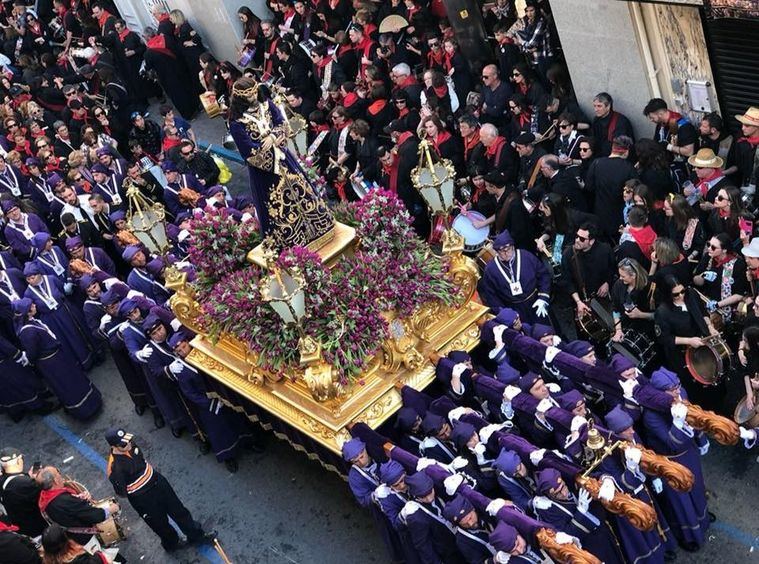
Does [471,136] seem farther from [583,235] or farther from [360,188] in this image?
[583,235]

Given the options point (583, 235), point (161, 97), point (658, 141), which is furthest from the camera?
point (161, 97)

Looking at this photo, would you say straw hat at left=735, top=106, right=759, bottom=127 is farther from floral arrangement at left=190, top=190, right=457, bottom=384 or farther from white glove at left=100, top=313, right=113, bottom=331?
white glove at left=100, top=313, right=113, bottom=331

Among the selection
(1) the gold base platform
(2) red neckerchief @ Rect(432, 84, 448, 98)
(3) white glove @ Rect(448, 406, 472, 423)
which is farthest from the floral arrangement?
(2) red neckerchief @ Rect(432, 84, 448, 98)

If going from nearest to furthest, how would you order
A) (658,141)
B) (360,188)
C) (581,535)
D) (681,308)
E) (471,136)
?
(581,535) < (681,308) < (658,141) < (471,136) < (360,188)

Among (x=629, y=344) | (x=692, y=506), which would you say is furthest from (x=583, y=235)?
(x=692, y=506)

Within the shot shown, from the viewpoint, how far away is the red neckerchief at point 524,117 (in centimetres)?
1267

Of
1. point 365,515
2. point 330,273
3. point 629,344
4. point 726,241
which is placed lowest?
point 365,515

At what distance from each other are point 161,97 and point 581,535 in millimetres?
15195

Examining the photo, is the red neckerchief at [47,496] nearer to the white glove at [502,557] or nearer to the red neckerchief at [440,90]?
the white glove at [502,557]

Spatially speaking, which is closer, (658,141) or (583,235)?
(583,235)

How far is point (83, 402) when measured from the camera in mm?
12766

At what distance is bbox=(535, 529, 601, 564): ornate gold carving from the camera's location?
713 centimetres

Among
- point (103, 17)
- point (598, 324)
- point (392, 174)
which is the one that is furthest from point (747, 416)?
point (103, 17)

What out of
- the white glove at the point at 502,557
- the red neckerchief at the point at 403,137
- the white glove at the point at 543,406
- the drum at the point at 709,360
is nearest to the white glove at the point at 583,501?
the white glove at the point at 502,557
